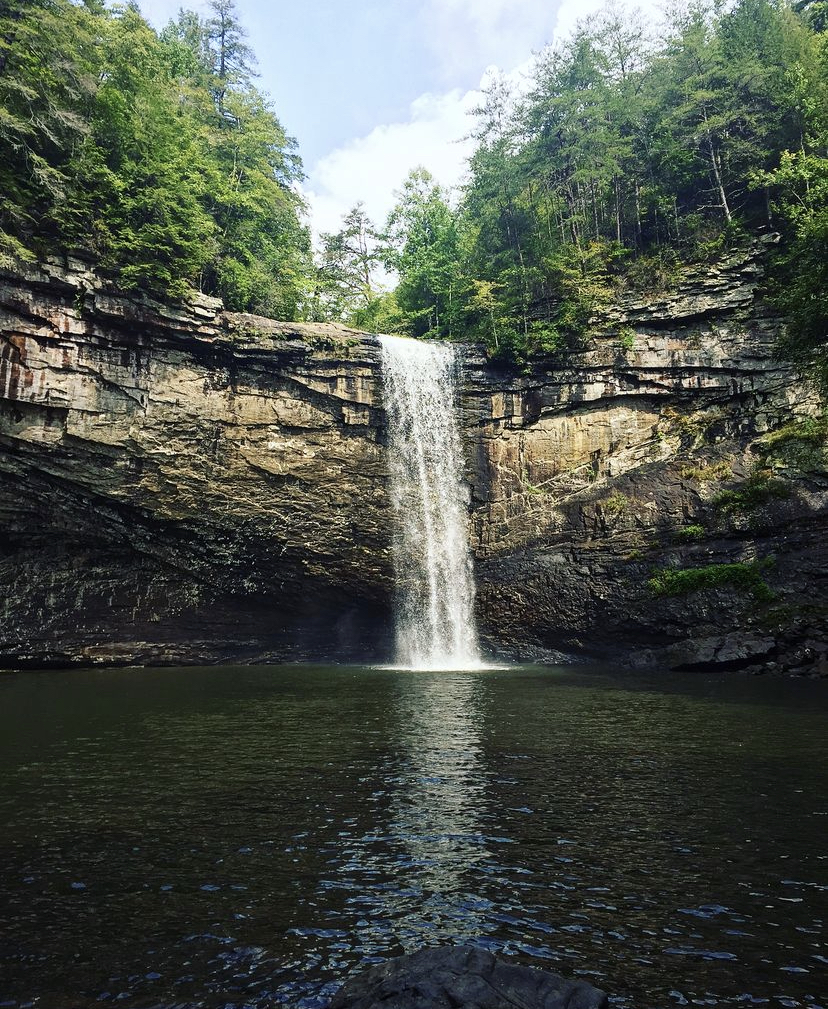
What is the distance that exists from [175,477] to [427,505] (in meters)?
9.98

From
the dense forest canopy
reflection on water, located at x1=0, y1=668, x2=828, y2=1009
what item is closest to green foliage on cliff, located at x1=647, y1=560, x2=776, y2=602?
the dense forest canopy

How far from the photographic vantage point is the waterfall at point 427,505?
26.3 meters

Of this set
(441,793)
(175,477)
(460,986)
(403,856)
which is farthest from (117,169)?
(460,986)

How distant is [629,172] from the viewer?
105 ft

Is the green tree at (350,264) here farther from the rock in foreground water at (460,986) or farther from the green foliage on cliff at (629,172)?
the rock in foreground water at (460,986)

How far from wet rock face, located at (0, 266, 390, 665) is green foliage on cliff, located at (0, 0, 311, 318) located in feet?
5.80

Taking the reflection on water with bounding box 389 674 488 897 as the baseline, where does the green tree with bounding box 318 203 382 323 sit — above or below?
above

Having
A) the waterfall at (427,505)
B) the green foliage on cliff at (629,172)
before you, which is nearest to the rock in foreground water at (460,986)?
the waterfall at (427,505)

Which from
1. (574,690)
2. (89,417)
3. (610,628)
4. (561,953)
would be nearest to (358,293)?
(89,417)

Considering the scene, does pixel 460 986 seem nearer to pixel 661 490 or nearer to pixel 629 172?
pixel 661 490

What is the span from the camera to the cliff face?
21.2 m

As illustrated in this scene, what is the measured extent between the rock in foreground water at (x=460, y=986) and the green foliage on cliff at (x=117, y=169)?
2265 centimetres

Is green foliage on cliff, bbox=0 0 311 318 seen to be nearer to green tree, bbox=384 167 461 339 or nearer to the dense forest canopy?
the dense forest canopy

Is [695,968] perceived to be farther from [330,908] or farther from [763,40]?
[763,40]
